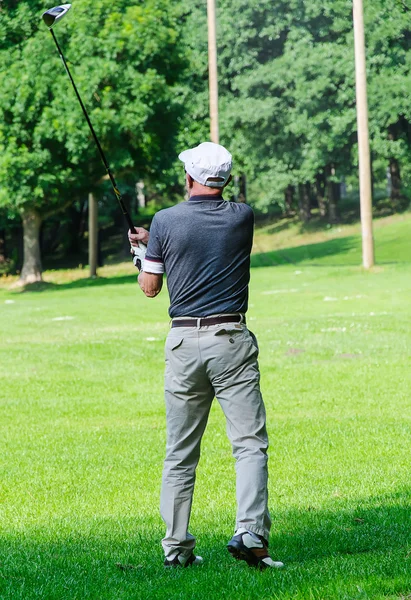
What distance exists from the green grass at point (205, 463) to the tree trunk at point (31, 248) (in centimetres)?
1579

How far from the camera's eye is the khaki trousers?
5176 mm

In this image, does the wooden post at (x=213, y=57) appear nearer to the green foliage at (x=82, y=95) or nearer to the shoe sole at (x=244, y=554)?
the green foliage at (x=82, y=95)

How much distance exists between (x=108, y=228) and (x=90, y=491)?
60102 millimetres

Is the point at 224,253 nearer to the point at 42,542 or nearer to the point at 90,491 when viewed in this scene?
the point at 42,542

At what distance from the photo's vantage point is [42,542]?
6234 mm

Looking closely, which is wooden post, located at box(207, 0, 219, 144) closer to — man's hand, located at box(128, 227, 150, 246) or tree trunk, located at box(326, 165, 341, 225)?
tree trunk, located at box(326, 165, 341, 225)

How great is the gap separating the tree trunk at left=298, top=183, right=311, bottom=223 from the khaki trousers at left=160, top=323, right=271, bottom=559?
57.0 meters

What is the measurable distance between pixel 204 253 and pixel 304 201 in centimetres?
5794

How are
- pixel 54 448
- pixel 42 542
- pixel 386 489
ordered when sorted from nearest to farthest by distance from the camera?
pixel 42 542
pixel 386 489
pixel 54 448

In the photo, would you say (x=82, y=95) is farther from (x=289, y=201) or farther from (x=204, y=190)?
(x=289, y=201)

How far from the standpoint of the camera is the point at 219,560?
5.54m

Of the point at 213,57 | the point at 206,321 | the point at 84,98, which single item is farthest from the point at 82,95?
the point at 206,321

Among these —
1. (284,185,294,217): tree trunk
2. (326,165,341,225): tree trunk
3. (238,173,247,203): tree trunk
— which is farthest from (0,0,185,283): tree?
(284,185,294,217): tree trunk

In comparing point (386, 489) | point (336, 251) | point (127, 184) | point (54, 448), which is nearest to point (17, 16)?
point (127, 184)
